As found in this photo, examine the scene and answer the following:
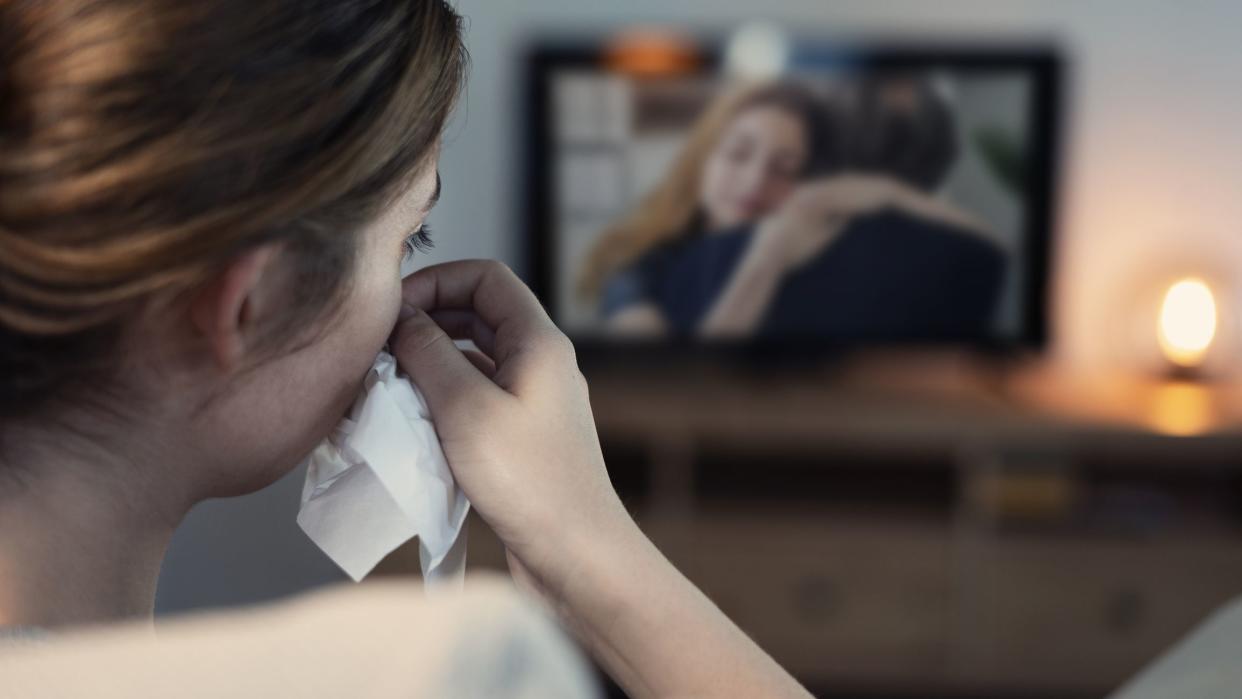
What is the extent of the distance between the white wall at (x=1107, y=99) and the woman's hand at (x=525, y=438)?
1.87 m

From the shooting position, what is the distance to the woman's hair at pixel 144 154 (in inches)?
17.1

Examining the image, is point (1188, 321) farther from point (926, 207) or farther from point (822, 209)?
point (822, 209)

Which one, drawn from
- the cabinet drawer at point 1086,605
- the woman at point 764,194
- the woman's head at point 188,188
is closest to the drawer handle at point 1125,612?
the cabinet drawer at point 1086,605

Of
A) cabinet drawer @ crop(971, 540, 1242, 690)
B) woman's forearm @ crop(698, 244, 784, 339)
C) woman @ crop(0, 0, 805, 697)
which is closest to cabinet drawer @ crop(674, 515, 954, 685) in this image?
cabinet drawer @ crop(971, 540, 1242, 690)

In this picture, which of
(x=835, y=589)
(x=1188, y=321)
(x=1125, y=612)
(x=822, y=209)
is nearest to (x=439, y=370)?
(x=835, y=589)

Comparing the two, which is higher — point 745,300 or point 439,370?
point 439,370

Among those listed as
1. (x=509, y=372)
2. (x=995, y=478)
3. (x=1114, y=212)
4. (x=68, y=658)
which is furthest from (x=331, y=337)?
(x=1114, y=212)

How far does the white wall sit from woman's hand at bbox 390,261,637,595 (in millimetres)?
1872

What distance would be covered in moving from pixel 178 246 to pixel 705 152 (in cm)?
201

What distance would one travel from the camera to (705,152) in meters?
2.39

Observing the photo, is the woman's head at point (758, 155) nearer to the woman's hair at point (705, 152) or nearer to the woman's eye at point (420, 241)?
the woman's hair at point (705, 152)

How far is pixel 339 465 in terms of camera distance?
2.14 feet

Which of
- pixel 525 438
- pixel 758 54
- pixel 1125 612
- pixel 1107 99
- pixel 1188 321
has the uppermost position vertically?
pixel 758 54

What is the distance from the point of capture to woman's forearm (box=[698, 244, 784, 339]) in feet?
7.89
